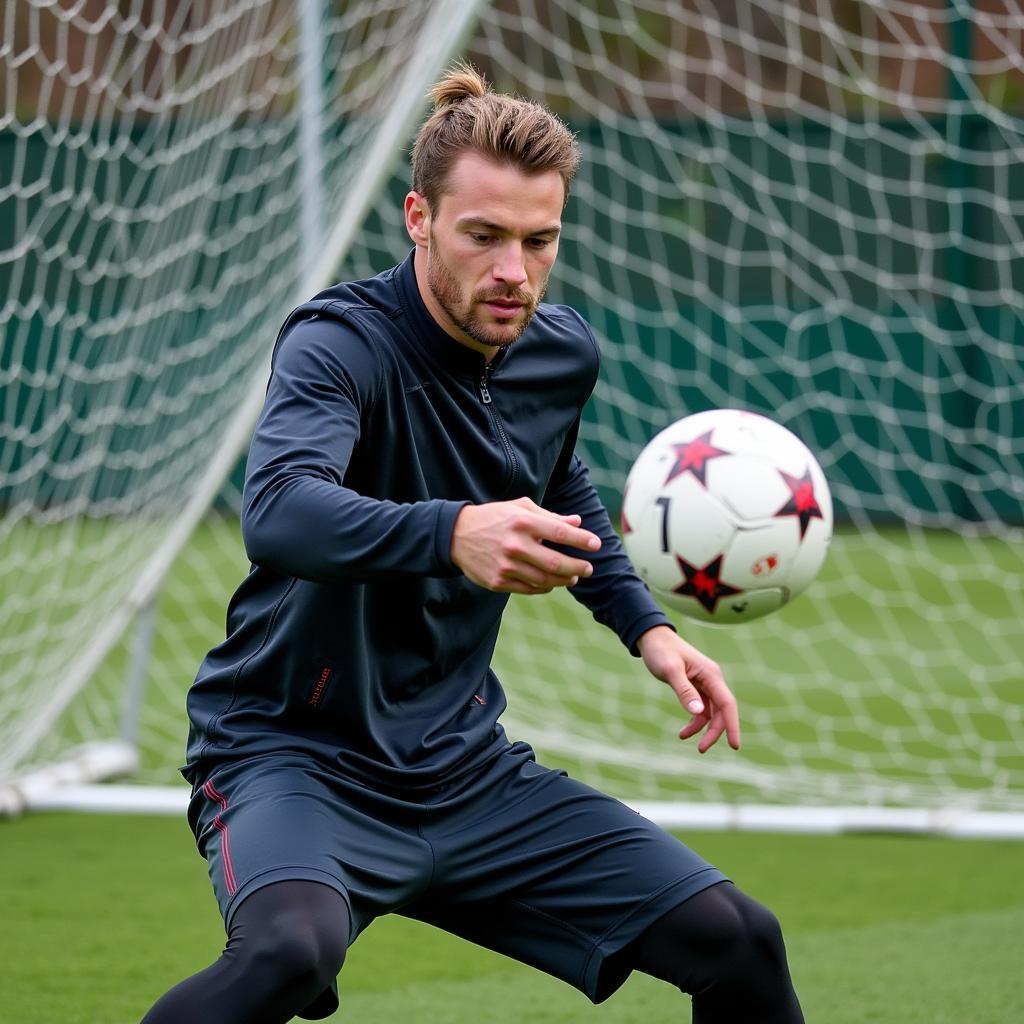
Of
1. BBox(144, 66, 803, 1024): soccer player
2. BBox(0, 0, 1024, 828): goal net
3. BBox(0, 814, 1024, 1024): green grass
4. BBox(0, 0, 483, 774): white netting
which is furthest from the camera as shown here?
BBox(0, 0, 1024, 828): goal net

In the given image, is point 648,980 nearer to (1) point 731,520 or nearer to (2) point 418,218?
(1) point 731,520

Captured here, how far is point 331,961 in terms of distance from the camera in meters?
2.15

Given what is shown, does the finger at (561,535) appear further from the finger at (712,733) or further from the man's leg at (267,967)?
the finger at (712,733)

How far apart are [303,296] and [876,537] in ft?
18.8

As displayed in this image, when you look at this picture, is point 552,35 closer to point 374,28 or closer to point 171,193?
point 374,28

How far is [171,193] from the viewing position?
627 cm

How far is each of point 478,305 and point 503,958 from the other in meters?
2.00

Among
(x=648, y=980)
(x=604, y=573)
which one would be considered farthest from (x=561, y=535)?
(x=648, y=980)

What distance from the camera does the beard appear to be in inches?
96.5

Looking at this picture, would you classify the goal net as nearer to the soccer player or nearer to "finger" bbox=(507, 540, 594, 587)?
the soccer player

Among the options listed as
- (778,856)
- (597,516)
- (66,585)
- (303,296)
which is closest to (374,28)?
(303,296)

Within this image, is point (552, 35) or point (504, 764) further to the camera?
point (552, 35)

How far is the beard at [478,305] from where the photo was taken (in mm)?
2451

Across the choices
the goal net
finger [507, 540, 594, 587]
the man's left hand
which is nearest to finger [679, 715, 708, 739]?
the man's left hand
